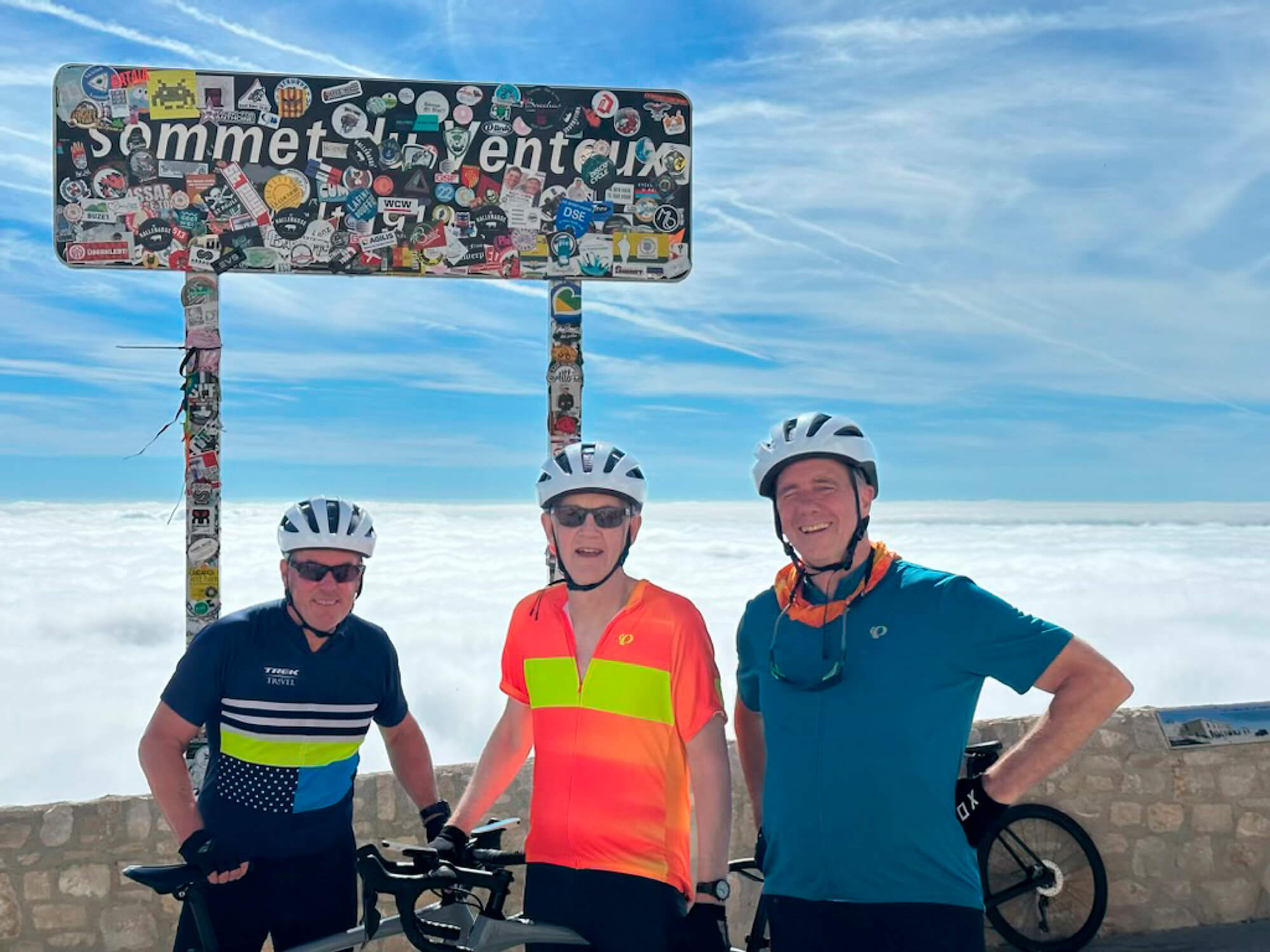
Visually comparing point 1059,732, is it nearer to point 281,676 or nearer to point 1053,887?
point 281,676

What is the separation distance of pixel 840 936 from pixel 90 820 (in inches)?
173

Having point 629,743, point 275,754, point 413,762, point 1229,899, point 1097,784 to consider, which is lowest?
point 1229,899

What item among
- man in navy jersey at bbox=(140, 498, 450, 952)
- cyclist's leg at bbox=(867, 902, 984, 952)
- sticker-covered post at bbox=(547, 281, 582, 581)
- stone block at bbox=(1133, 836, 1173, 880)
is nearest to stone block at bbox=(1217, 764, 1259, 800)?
stone block at bbox=(1133, 836, 1173, 880)

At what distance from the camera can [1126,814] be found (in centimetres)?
679

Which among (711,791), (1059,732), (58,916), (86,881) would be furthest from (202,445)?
(1059,732)

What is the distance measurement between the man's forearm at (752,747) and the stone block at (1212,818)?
4337mm

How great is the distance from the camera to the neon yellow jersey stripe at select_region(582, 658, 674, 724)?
3.47 meters

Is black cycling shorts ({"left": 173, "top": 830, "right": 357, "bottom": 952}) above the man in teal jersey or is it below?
below

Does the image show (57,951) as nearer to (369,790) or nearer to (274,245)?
(369,790)

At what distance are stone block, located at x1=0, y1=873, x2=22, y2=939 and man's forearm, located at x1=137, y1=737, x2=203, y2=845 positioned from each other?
2741 mm

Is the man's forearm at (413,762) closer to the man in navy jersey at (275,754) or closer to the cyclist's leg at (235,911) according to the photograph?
the man in navy jersey at (275,754)

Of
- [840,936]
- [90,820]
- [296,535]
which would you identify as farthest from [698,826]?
[90,820]

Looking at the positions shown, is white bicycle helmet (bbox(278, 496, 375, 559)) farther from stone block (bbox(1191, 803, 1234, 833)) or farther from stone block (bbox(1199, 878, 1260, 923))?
stone block (bbox(1199, 878, 1260, 923))

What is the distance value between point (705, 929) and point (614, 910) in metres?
0.27
